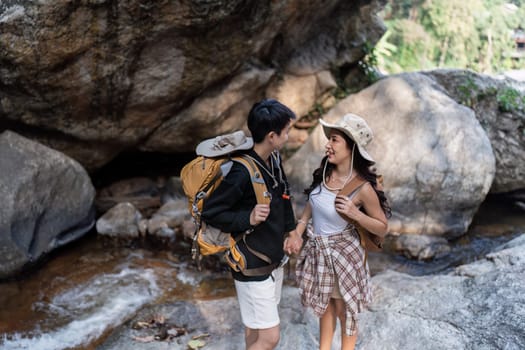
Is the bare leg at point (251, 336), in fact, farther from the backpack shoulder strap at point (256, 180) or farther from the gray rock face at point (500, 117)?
the gray rock face at point (500, 117)

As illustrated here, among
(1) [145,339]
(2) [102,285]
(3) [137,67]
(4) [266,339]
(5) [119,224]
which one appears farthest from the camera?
(5) [119,224]

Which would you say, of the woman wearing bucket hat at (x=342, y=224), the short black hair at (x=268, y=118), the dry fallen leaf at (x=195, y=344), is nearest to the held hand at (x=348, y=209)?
the woman wearing bucket hat at (x=342, y=224)

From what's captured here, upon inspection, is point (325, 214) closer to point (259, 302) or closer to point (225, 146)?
point (259, 302)

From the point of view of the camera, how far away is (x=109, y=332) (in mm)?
4242

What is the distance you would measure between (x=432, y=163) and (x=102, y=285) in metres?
4.99

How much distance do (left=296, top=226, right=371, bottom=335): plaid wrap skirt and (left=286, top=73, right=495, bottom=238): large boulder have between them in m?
3.95

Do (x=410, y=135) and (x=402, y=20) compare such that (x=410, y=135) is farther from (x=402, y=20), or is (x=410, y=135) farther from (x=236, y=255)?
(x=402, y=20)

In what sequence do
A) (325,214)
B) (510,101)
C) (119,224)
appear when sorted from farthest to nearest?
(510,101) < (119,224) < (325,214)

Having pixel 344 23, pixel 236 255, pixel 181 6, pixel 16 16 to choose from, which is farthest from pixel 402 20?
pixel 236 255

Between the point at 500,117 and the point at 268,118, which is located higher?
the point at 268,118

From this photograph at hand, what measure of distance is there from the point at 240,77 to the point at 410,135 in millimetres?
2987

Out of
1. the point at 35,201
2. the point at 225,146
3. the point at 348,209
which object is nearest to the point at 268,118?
the point at 225,146

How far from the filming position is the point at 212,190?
7.93 ft

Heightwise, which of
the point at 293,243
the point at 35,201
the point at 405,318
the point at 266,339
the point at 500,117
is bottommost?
the point at 500,117
